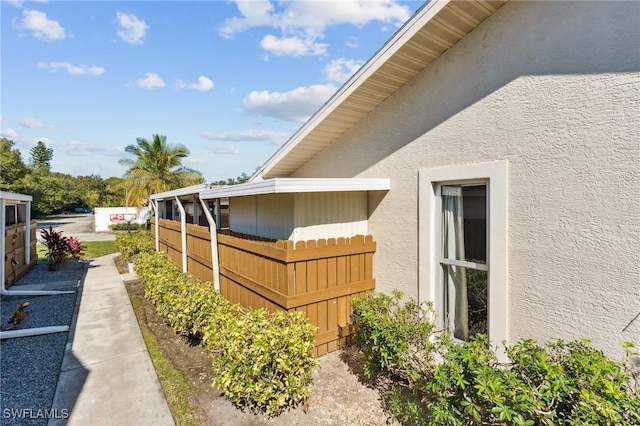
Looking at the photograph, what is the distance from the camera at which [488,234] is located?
4168 millimetres

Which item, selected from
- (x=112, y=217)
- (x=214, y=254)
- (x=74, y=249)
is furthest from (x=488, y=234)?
(x=112, y=217)

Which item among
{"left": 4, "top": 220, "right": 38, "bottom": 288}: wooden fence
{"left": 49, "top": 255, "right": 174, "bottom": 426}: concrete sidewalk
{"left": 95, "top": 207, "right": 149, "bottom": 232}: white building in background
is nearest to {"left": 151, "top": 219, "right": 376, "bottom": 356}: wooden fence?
{"left": 49, "top": 255, "right": 174, "bottom": 426}: concrete sidewalk

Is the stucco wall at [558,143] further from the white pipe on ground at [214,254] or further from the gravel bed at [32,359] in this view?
the gravel bed at [32,359]

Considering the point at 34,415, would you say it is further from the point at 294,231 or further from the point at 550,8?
the point at 550,8

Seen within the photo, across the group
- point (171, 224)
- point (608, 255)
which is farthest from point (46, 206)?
point (608, 255)

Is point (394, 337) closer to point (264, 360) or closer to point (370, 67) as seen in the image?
point (264, 360)

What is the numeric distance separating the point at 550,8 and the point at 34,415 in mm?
8493

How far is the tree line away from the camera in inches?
986

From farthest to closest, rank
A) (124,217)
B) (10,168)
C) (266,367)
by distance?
(10,168), (124,217), (266,367)

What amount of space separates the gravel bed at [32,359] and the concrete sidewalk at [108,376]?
0.58 ft

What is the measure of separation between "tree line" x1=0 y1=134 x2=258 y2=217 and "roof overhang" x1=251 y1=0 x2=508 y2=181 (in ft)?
48.7

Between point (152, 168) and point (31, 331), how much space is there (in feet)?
69.9

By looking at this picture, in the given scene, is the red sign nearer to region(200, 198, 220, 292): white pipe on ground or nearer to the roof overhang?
region(200, 198, 220, 292): white pipe on ground

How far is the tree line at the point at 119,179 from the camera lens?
82.2 ft
